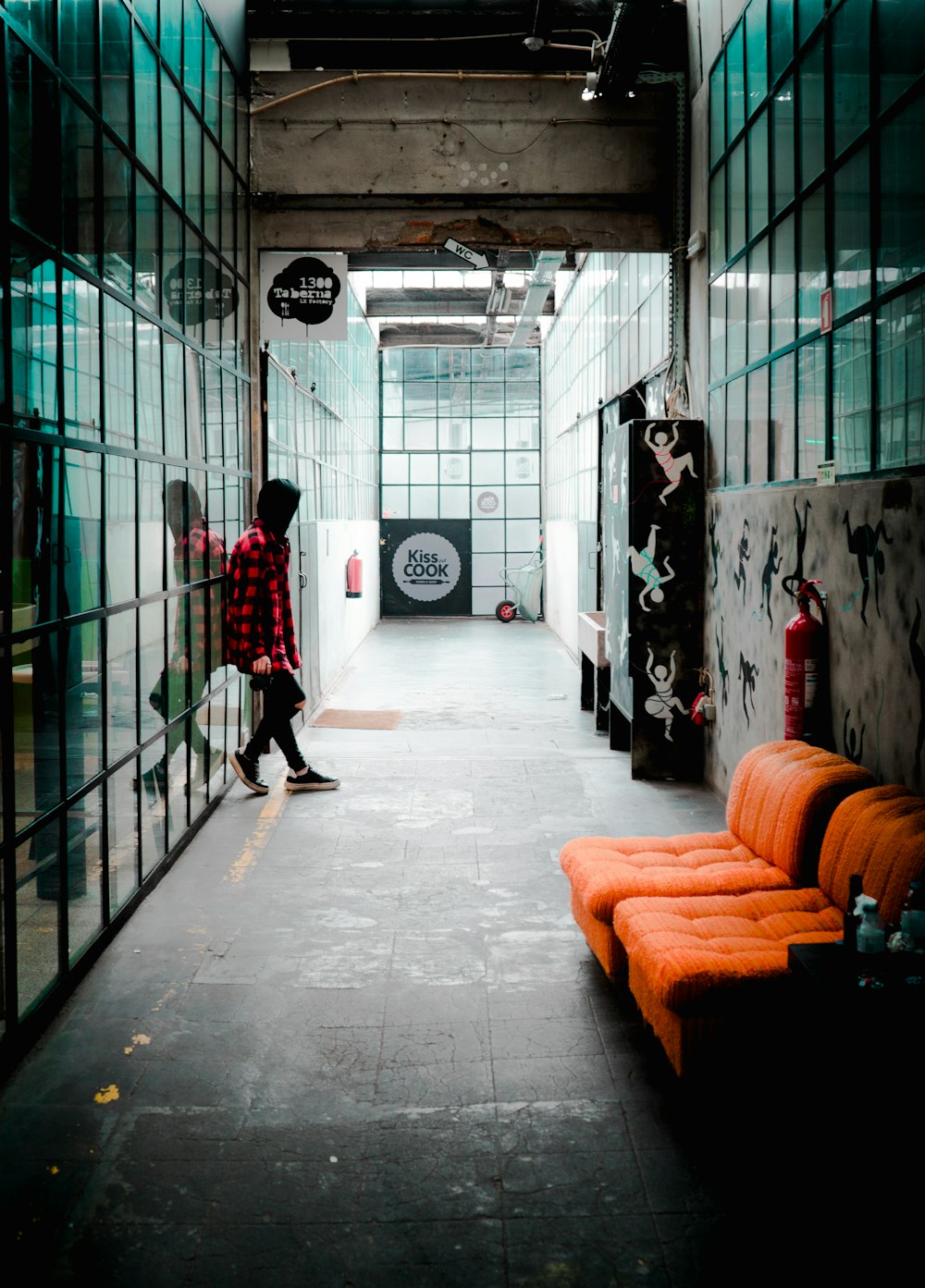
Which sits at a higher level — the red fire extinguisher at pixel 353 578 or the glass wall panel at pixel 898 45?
the glass wall panel at pixel 898 45

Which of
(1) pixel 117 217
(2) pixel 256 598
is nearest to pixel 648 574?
(2) pixel 256 598

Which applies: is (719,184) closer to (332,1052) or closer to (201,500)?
(201,500)

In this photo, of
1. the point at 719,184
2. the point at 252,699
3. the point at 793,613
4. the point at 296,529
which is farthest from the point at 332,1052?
the point at 296,529

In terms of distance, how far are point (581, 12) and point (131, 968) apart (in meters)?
7.09

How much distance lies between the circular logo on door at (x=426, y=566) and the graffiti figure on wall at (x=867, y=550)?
18.7 meters

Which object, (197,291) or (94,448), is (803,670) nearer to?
(94,448)

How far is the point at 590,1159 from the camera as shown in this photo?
3.08 metres

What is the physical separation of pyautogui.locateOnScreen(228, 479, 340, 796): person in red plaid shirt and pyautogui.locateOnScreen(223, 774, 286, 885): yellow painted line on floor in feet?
0.60

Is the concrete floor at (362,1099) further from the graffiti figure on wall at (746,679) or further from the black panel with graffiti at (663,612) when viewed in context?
the black panel with graffiti at (663,612)

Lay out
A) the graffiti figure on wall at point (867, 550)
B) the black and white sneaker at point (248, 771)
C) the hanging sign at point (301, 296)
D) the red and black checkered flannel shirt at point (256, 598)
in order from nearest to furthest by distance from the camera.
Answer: the graffiti figure on wall at point (867, 550), the red and black checkered flannel shirt at point (256, 598), the black and white sneaker at point (248, 771), the hanging sign at point (301, 296)

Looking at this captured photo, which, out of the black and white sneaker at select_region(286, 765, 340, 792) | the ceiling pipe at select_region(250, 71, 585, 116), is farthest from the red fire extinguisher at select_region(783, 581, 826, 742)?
the ceiling pipe at select_region(250, 71, 585, 116)

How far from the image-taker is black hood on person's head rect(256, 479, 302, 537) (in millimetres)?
6941

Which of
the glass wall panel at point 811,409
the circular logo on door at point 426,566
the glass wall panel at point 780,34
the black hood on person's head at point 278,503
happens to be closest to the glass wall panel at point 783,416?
the glass wall panel at point 811,409

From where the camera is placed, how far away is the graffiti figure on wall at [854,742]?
4621mm
